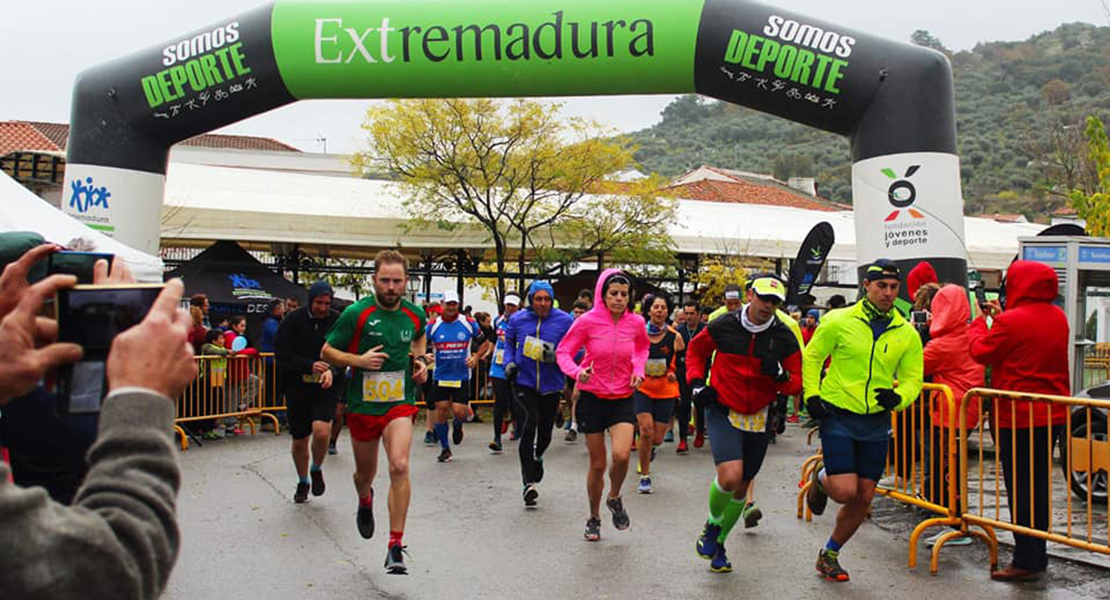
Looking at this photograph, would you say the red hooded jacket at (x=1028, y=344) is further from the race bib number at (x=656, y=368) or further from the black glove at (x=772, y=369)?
the race bib number at (x=656, y=368)

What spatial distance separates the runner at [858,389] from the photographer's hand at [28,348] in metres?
5.77

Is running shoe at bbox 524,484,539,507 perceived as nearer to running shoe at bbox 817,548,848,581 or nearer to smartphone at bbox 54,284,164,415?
running shoe at bbox 817,548,848,581

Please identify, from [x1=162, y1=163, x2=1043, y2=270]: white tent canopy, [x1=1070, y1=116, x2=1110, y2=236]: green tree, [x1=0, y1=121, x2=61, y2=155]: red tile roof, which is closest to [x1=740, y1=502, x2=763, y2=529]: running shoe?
[x1=1070, y1=116, x2=1110, y2=236]: green tree

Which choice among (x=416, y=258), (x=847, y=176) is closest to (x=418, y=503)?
(x=416, y=258)

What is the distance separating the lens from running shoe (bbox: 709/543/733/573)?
24.1 feet

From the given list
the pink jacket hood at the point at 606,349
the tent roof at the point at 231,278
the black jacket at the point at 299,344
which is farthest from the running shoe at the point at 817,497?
the tent roof at the point at 231,278

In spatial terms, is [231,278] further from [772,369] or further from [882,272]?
[882,272]

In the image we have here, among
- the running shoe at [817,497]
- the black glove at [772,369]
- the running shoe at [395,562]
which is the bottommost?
the running shoe at [395,562]

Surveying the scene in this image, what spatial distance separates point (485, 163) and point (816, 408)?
52.6 ft

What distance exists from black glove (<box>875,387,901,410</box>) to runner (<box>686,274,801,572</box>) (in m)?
0.62

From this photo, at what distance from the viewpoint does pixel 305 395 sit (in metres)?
9.83

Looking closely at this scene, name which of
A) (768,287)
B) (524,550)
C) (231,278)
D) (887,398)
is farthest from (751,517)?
(231,278)

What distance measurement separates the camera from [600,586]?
22.8 ft

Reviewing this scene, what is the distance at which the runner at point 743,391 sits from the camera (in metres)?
7.38
